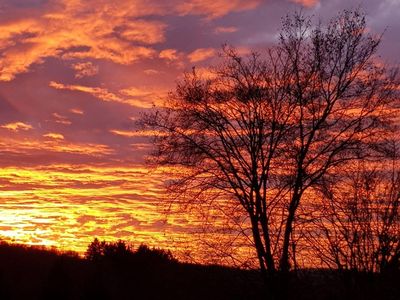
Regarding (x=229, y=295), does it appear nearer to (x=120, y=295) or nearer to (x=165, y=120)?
(x=165, y=120)

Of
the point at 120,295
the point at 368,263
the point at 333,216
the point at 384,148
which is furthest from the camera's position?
the point at 120,295

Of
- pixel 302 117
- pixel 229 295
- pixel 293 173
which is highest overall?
pixel 302 117

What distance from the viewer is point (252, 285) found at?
21.5 meters

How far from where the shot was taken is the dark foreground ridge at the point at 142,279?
681 inches

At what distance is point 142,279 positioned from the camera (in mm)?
40156

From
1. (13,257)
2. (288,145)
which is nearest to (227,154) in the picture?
(288,145)

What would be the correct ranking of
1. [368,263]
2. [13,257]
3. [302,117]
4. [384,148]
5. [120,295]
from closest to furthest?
[368,263]
[384,148]
[302,117]
[120,295]
[13,257]

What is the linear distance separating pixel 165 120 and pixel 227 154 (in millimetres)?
2751

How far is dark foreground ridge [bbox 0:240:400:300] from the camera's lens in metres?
17.3

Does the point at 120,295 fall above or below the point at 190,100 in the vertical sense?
below

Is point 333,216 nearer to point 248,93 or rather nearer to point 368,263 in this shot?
point 368,263

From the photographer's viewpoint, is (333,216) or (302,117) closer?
(333,216)

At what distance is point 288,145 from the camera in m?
22.3

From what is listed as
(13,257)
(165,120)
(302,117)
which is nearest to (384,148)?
(302,117)
